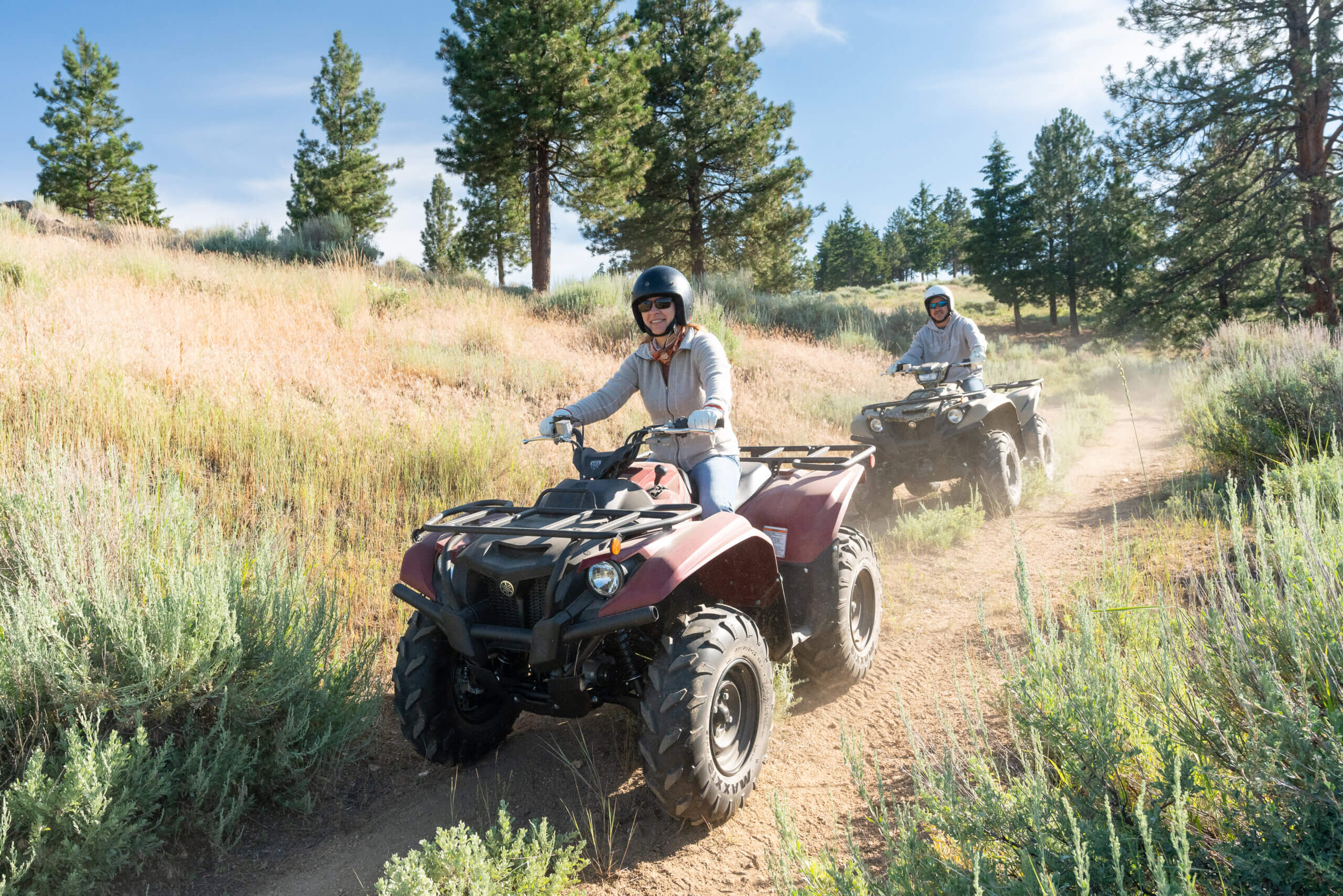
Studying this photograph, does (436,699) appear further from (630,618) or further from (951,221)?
(951,221)

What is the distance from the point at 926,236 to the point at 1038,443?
246 feet

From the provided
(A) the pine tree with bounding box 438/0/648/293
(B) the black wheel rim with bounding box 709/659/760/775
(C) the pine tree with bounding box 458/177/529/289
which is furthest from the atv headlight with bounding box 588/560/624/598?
(C) the pine tree with bounding box 458/177/529/289

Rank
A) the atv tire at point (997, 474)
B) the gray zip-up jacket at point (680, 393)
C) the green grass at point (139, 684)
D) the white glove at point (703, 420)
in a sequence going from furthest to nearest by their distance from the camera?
the atv tire at point (997, 474) → the gray zip-up jacket at point (680, 393) → the white glove at point (703, 420) → the green grass at point (139, 684)

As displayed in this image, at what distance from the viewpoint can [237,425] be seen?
6.03 m

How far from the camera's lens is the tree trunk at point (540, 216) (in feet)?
60.8

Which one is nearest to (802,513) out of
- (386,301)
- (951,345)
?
(951,345)

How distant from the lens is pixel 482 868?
2.43m

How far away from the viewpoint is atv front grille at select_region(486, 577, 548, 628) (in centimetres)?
293

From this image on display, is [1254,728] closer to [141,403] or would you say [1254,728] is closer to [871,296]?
[141,403]

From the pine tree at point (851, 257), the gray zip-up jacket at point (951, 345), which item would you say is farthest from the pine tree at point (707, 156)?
the pine tree at point (851, 257)

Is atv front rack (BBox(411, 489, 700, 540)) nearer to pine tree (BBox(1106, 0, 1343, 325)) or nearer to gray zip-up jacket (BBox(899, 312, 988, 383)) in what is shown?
gray zip-up jacket (BBox(899, 312, 988, 383))

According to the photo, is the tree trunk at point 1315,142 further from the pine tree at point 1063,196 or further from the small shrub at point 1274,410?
the pine tree at point 1063,196

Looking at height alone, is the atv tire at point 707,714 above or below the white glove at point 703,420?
below

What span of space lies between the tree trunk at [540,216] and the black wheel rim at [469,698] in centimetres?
1582
